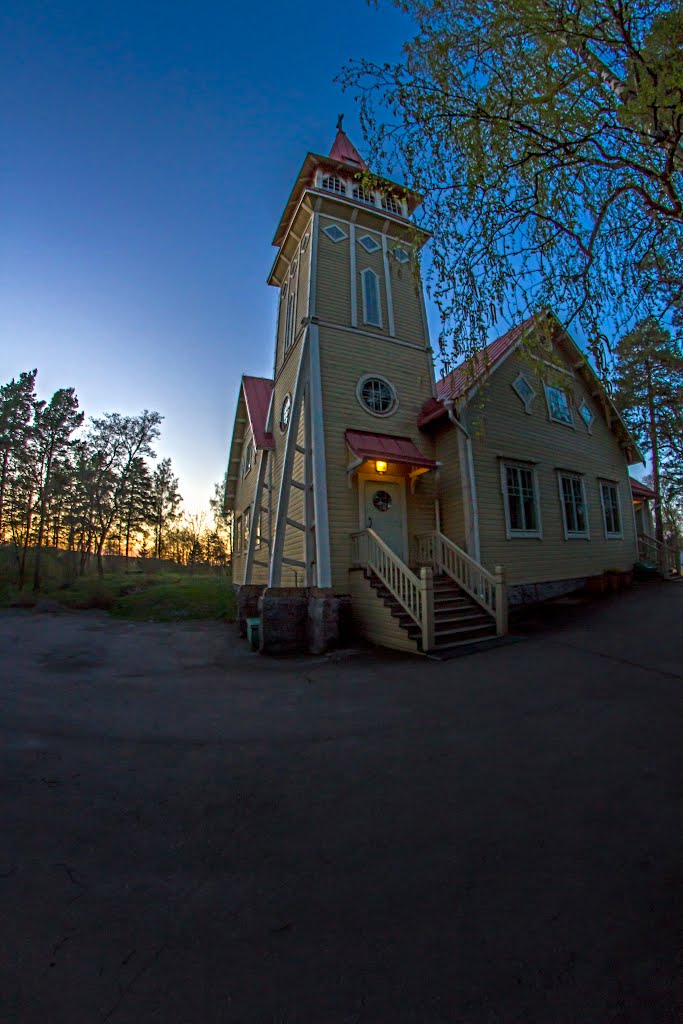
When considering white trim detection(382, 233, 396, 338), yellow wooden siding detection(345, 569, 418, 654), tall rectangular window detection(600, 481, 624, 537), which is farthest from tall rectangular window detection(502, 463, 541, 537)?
white trim detection(382, 233, 396, 338)

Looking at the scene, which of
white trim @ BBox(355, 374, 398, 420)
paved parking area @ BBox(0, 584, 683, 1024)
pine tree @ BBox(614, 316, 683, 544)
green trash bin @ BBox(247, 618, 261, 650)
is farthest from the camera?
white trim @ BBox(355, 374, 398, 420)

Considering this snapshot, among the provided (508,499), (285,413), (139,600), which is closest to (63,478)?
(139,600)

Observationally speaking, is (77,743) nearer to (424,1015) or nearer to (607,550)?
(424,1015)

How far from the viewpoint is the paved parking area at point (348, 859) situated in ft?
5.01

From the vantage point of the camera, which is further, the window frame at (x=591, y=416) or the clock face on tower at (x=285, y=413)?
the window frame at (x=591, y=416)

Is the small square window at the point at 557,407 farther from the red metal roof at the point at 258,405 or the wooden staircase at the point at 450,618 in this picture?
the red metal roof at the point at 258,405

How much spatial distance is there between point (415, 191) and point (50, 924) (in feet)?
21.6

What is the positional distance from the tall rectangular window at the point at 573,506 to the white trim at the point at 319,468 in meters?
8.19

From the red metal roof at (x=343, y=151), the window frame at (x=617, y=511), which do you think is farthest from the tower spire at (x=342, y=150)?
the window frame at (x=617, y=511)

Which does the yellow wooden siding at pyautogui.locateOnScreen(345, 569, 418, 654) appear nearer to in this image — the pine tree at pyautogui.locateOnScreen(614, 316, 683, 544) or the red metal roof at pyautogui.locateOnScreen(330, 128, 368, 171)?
the pine tree at pyautogui.locateOnScreen(614, 316, 683, 544)

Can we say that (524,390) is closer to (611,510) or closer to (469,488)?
(469,488)

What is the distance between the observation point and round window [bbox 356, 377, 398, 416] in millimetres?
11875

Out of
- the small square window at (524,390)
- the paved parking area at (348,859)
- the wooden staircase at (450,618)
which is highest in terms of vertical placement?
the small square window at (524,390)

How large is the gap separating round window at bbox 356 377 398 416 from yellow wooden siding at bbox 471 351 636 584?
2.29 meters
